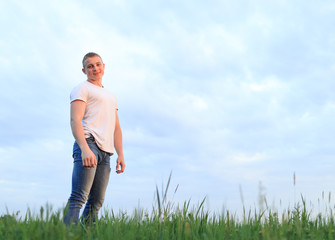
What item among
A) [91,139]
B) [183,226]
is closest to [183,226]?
[183,226]

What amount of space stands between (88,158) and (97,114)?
77 cm

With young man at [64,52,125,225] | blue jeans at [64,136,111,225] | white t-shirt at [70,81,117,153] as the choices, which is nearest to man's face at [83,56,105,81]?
young man at [64,52,125,225]

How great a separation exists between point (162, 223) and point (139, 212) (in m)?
0.38

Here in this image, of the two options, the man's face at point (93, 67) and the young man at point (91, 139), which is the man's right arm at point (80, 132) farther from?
the man's face at point (93, 67)

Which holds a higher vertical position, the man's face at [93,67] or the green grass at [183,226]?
the man's face at [93,67]

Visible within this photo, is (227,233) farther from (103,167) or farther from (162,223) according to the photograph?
(103,167)

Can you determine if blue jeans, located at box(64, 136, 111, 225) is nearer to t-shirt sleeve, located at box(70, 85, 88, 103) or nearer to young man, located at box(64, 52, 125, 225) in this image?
young man, located at box(64, 52, 125, 225)

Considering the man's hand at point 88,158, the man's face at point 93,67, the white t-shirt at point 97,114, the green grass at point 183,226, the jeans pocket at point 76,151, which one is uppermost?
the man's face at point 93,67

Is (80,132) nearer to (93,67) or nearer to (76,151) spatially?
(76,151)

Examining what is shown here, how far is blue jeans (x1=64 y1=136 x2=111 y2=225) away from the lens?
4785 millimetres

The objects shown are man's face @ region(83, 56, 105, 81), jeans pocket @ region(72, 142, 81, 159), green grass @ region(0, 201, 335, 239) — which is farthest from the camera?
man's face @ region(83, 56, 105, 81)

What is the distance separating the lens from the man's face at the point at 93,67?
5.45 meters

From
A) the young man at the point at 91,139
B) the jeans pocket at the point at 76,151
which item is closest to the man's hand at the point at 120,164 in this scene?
the young man at the point at 91,139

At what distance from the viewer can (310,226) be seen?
4.90 meters
